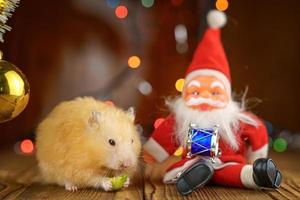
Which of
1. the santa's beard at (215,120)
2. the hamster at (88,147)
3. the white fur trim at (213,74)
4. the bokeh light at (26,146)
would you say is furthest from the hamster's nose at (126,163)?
the bokeh light at (26,146)

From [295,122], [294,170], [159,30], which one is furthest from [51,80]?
[294,170]

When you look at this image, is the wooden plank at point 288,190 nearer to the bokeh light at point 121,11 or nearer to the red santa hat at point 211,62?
the red santa hat at point 211,62

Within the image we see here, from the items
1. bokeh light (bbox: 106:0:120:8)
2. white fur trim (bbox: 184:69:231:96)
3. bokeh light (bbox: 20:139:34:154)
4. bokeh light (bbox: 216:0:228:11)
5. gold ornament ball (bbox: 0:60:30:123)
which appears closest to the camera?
gold ornament ball (bbox: 0:60:30:123)

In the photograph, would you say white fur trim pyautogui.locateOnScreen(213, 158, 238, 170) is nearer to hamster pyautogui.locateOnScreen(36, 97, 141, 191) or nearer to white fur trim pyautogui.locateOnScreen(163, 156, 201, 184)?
white fur trim pyautogui.locateOnScreen(163, 156, 201, 184)

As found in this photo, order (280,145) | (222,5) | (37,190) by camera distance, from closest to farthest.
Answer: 1. (37,190)
2. (280,145)
3. (222,5)

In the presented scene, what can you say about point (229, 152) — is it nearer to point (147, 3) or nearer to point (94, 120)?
point (94, 120)

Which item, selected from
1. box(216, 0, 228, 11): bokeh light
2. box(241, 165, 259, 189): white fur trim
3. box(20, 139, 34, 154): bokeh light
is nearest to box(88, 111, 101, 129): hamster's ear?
box(241, 165, 259, 189): white fur trim

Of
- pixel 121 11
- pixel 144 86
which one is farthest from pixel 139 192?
pixel 121 11

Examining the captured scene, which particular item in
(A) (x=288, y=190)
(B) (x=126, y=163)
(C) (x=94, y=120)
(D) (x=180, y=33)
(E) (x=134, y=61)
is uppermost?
(D) (x=180, y=33)
